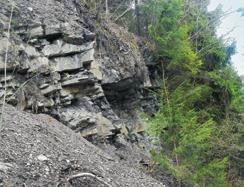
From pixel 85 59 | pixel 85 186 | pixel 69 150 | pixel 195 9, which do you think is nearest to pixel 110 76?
pixel 85 59

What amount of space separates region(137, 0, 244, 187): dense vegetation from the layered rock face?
5.62 feet

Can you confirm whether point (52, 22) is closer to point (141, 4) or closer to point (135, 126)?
point (135, 126)

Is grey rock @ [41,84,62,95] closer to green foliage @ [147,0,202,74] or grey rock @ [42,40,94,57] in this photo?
grey rock @ [42,40,94,57]

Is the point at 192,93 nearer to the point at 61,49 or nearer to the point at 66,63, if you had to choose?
the point at 66,63

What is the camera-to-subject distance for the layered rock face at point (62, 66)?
33.0 ft

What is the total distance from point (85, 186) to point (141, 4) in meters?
11.8

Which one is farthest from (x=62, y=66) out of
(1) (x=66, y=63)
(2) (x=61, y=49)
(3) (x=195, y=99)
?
(3) (x=195, y=99)

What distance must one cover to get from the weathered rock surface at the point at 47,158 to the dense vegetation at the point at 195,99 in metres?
2.50

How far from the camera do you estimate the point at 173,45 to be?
603 inches

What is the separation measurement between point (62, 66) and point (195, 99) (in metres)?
4.81

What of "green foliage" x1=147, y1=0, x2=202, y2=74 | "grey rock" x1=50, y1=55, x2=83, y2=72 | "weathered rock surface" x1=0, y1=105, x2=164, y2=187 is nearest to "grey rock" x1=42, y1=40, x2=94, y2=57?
"grey rock" x1=50, y1=55, x2=83, y2=72

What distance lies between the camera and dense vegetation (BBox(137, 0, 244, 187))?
11.1 meters

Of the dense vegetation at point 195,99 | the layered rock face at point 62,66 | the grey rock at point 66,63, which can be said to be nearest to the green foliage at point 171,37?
the dense vegetation at point 195,99

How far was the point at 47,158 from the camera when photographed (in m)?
6.97
